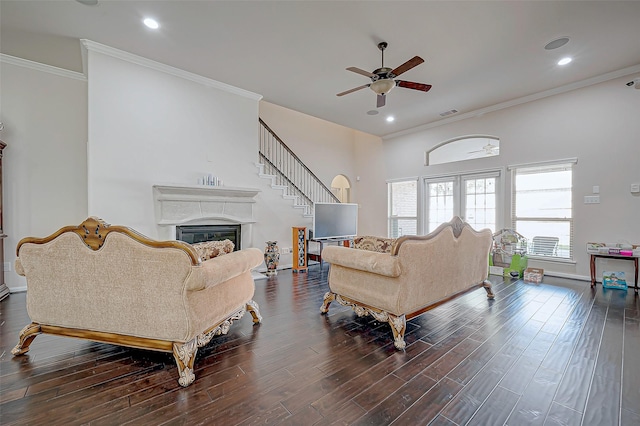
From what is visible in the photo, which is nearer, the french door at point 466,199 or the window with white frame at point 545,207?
the window with white frame at point 545,207

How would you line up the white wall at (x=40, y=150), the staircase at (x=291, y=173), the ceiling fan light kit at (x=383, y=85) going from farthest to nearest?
the staircase at (x=291, y=173) → the white wall at (x=40, y=150) → the ceiling fan light kit at (x=383, y=85)

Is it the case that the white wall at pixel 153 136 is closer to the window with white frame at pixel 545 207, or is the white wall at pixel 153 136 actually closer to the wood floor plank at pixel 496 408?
the wood floor plank at pixel 496 408

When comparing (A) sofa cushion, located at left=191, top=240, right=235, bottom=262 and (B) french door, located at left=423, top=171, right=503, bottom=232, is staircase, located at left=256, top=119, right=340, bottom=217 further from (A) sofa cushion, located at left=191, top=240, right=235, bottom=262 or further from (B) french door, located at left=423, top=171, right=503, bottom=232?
(A) sofa cushion, located at left=191, top=240, right=235, bottom=262

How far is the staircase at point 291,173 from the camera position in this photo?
641 cm

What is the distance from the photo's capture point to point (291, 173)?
732 centimetres

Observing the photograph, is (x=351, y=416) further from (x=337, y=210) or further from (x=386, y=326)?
(x=337, y=210)

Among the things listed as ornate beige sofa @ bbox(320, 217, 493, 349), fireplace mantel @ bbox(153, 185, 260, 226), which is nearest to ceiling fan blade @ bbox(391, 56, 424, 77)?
ornate beige sofa @ bbox(320, 217, 493, 349)

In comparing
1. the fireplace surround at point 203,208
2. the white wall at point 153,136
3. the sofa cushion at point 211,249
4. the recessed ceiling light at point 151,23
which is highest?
the recessed ceiling light at point 151,23

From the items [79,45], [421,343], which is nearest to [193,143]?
[79,45]

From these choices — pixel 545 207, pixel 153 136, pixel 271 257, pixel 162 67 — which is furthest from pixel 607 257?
pixel 162 67

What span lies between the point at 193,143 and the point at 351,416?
4.51 metres

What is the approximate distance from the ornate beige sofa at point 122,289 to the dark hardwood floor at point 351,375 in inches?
8.5

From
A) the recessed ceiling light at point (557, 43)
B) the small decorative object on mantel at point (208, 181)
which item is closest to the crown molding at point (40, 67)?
the small decorative object on mantel at point (208, 181)

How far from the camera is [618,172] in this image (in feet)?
14.4
